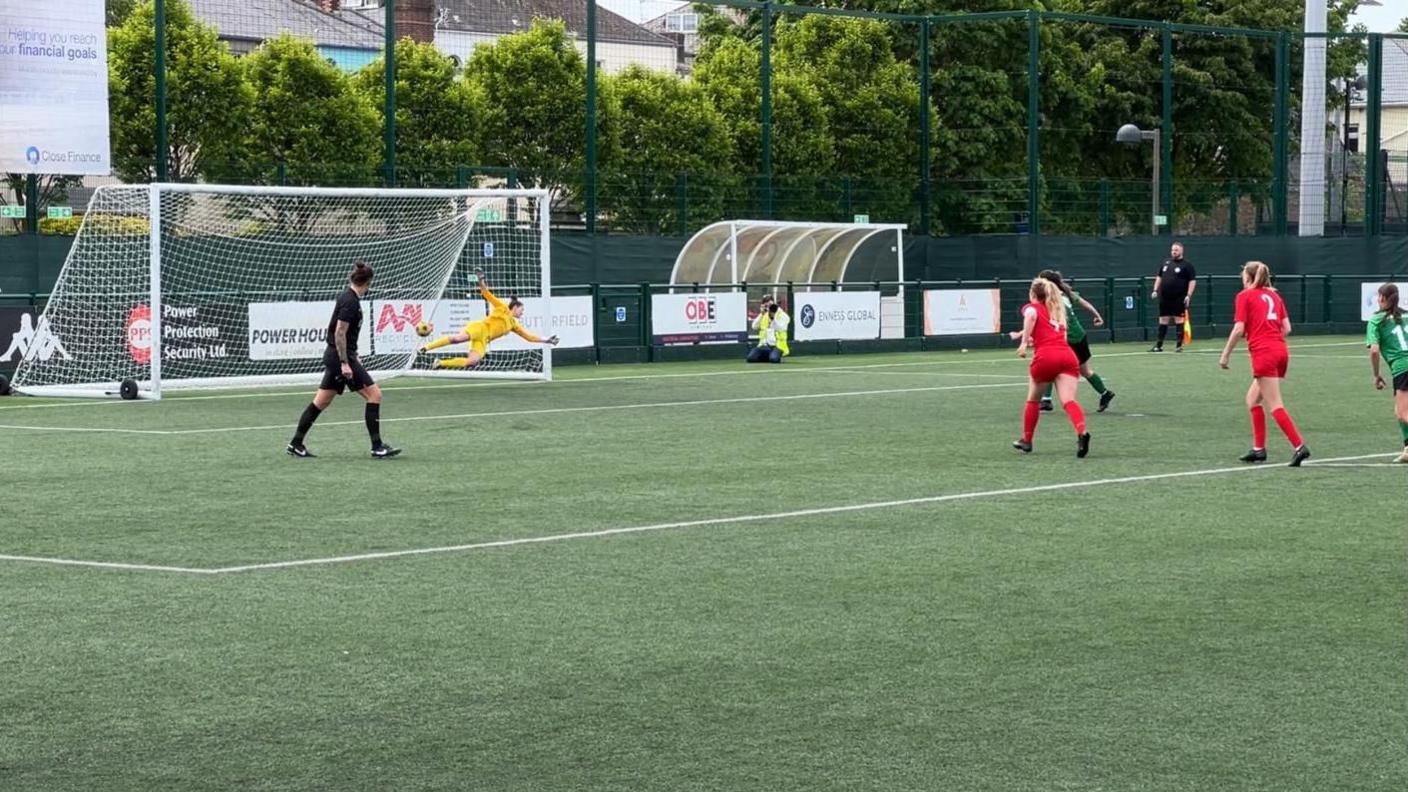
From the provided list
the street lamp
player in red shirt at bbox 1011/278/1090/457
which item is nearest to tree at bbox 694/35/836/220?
the street lamp

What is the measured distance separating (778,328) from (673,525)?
805 inches

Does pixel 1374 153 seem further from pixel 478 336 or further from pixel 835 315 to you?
pixel 478 336

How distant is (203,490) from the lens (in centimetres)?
1527

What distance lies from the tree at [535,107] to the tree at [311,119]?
2952mm

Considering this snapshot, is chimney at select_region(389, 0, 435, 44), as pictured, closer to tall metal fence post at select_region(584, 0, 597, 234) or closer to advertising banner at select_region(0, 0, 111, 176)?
tall metal fence post at select_region(584, 0, 597, 234)

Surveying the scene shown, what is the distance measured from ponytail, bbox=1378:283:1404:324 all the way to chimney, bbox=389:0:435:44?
39.4 meters

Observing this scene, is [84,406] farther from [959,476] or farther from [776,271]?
[776,271]

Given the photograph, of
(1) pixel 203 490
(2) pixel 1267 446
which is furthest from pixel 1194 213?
(1) pixel 203 490

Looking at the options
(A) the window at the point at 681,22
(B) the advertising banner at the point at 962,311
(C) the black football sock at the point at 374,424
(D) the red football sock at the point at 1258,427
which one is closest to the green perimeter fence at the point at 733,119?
(B) the advertising banner at the point at 962,311

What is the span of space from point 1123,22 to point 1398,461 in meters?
31.3

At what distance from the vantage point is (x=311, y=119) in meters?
37.0

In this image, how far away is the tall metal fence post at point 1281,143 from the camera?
48.0 meters

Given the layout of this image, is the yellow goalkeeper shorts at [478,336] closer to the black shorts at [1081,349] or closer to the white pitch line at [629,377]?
the white pitch line at [629,377]

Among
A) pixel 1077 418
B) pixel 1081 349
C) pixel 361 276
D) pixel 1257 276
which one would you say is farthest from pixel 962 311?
pixel 361 276
